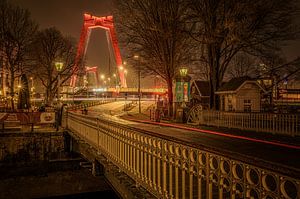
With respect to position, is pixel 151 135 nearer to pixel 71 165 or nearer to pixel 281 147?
pixel 281 147

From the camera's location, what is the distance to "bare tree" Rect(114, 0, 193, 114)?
2617 cm

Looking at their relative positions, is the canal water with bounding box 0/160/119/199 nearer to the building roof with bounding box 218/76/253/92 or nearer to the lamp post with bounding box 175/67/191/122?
the lamp post with bounding box 175/67/191/122

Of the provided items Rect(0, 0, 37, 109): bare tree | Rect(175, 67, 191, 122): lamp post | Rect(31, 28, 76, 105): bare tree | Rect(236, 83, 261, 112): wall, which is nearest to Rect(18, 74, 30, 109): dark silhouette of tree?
Rect(0, 0, 37, 109): bare tree

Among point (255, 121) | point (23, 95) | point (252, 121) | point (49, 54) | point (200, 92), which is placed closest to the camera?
point (255, 121)

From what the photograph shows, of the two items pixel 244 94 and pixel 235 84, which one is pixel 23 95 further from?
pixel 244 94

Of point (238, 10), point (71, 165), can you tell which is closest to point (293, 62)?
point (238, 10)

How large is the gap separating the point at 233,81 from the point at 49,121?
15920 mm

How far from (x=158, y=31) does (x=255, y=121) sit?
13220 millimetres

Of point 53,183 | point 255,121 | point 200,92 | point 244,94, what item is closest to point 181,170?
point 255,121

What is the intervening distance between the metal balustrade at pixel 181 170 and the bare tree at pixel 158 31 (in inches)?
696

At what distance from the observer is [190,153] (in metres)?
4.45

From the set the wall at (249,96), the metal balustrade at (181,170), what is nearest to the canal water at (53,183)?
the metal balustrade at (181,170)

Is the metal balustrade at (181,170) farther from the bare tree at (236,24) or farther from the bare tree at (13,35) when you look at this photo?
the bare tree at (13,35)

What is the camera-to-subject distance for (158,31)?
27.2 metres
